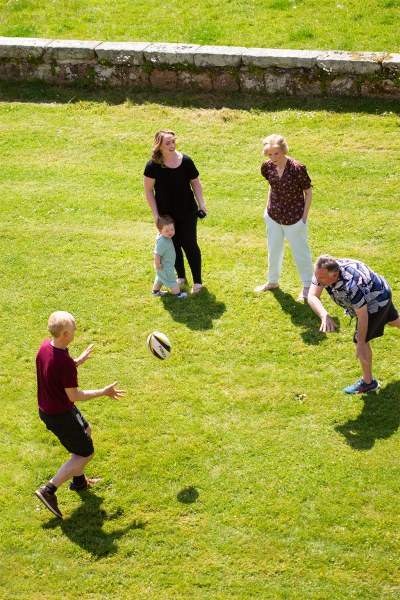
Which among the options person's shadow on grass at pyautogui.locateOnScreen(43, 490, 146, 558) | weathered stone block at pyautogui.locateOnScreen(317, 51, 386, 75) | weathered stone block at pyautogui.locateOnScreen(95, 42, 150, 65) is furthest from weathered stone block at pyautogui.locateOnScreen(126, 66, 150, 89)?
person's shadow on grass at pyautogui.locateOnScreen(43, 490, 146, 558)

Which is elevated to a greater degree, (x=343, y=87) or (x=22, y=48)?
(x=22, y=48)

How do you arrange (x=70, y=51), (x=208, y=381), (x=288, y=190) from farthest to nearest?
(x=70, y=51) < (x=288, y=190) < (x=208, y=381)

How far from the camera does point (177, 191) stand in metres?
9.66

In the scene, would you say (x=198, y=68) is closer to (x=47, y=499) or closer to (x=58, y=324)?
(x=58, y=324)

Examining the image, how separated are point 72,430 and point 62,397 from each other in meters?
0.34

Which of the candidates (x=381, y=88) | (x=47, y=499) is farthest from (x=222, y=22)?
(x=47, y=499)

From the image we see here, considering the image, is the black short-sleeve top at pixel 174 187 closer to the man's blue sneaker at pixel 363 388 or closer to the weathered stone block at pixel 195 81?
the man's blue sneaker at pixel 363 388

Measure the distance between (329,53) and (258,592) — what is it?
389 inches

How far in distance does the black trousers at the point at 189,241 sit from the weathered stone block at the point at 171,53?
5458mm

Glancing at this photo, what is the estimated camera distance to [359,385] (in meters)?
8.30

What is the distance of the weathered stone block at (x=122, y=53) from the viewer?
1453 cm

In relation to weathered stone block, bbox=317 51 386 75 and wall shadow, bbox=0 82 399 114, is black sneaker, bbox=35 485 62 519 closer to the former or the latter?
wall shadow, bbox=0 82 399 114

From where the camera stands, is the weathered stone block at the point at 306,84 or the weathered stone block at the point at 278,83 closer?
the weathered stone block at the point at 306,84

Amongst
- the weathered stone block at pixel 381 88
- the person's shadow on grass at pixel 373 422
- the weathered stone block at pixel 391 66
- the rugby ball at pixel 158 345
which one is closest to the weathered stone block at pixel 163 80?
the weathered stone block at pixel 381 88
